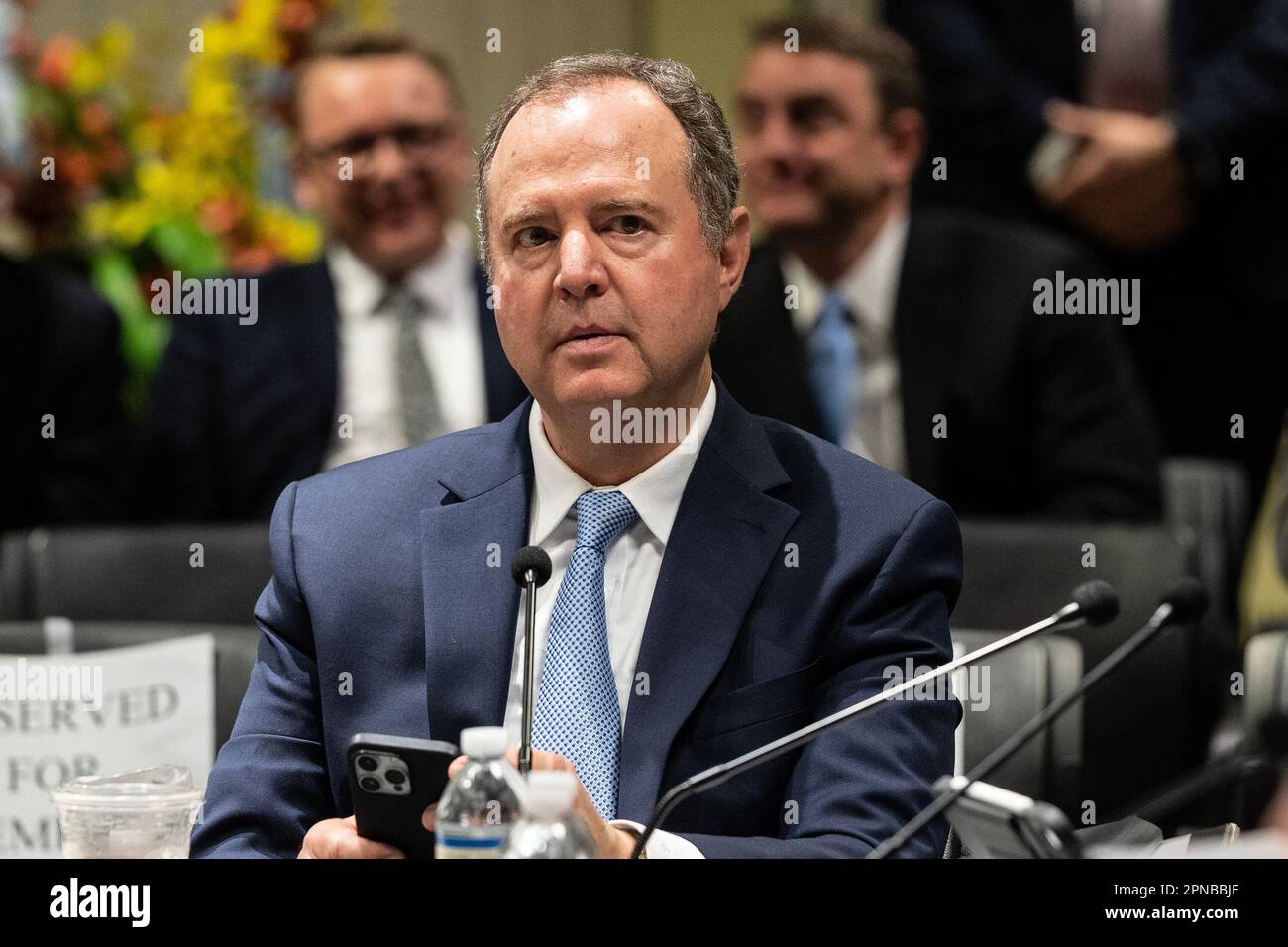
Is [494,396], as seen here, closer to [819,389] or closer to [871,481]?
[819,389]

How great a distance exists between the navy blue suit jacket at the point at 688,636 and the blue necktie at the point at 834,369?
1120mm

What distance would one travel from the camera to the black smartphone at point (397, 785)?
52.3 inches

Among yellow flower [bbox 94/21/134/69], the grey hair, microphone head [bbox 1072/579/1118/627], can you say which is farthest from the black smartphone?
yellow flower [bbox 94/21/134/69]

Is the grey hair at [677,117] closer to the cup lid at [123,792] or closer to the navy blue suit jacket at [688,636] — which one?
the navy blue suit jacket at [688,636]

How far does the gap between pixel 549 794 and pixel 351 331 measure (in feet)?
7.58

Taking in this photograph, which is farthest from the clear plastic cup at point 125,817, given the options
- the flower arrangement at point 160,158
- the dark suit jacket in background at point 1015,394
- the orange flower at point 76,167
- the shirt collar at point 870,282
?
the orange flower at point 76,167

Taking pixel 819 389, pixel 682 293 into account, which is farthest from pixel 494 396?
pixel 682 293

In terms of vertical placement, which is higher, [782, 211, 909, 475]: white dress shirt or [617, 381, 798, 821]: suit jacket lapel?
[782, 211, 909, 475]: white dress shirt

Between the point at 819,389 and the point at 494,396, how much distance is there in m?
0.65

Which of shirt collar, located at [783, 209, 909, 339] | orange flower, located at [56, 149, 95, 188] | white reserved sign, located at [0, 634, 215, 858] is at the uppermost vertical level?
orange flower, located at [56, 149, 95, 188]

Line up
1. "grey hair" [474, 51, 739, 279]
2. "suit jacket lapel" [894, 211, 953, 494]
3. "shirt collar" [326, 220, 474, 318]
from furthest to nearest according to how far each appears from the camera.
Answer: "shirt collar" [326, 220, 474, 318] < "suit jacket lapel" [894, 211, 953, 494] < "grey hair" [474, 51, 739, 279]

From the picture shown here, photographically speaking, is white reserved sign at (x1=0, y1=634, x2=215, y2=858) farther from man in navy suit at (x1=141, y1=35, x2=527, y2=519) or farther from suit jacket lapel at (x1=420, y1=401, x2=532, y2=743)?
man in navy suit at (x1=141, y1=35, x2=527, y2=519)

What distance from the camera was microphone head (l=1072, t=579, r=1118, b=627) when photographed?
147cm

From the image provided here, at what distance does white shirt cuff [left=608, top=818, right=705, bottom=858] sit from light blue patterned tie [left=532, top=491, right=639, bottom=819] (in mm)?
189
